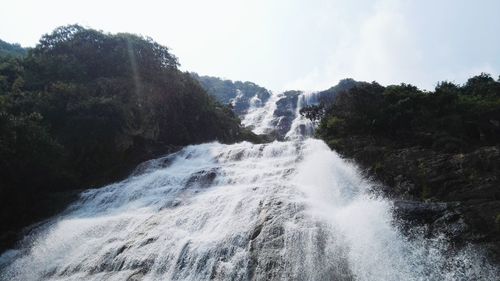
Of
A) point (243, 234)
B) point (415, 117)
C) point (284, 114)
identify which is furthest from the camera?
point (284, 114)

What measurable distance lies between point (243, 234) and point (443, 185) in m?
6.57

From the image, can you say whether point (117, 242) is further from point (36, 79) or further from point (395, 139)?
point (36, 79)

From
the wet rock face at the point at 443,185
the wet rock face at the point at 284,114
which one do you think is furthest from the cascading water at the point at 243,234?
the wet rock face at the point at 284,114

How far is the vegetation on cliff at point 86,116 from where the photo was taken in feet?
64.5

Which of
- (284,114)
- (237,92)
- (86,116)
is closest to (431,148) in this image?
(86,116)

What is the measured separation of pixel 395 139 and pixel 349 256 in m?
10.2

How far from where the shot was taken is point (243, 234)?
12.0m

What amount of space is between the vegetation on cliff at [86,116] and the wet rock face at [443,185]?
1404cm

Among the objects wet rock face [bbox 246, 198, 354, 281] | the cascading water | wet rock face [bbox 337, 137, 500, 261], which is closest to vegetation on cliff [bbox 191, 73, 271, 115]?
the cascading water

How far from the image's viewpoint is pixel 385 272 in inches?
388

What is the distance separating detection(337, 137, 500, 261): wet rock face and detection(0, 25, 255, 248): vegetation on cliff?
14.0 meters

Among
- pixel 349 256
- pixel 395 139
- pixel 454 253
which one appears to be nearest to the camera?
pixel 454 253

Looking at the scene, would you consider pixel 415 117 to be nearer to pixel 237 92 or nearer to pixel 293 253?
pixel 293 253

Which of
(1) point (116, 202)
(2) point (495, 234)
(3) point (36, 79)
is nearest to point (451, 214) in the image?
(2) point (495, 234)
